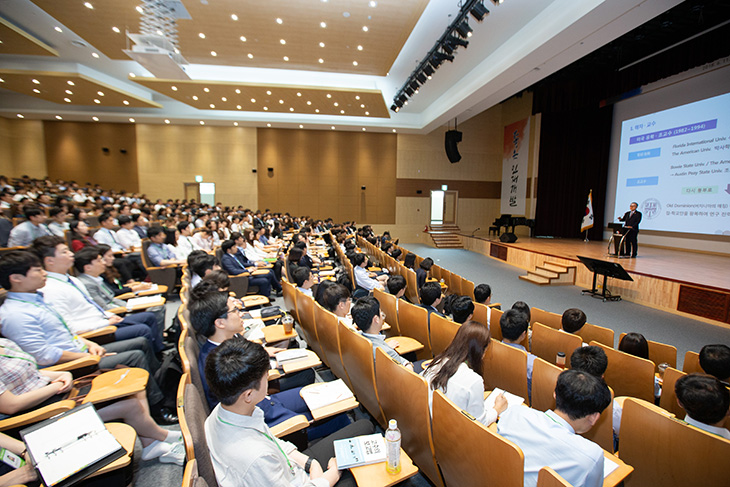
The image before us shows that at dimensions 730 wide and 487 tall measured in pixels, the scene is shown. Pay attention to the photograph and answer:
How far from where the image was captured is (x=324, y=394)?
77.6 inches

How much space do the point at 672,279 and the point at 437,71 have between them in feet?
25.1

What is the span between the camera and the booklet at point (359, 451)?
147 centimetres

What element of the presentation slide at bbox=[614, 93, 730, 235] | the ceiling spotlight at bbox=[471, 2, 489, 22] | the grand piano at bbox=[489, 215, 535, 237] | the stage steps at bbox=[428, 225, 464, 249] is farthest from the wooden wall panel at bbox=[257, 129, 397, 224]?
the ceiling spotlight at bbox=[471, 2, 489, 22]

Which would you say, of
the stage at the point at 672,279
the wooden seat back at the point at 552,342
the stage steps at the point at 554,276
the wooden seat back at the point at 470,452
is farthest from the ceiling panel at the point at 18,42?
the stage at the point at 672,279

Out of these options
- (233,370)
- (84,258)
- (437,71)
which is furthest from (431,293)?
(437,71)

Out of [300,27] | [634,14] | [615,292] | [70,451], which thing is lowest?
[615,292]

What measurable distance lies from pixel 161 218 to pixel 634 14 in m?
11.7

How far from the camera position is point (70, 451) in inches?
55.2

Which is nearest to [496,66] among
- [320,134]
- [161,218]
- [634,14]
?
[634,14]

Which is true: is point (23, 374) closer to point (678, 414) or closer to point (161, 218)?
point (678, 414)

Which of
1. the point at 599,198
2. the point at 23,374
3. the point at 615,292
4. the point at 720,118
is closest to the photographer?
the point at 23,374

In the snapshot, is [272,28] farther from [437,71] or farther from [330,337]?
[330,337]

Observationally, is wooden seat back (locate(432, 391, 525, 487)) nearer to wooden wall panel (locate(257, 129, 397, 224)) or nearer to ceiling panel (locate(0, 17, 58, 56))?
ceiling panel (locate(0, 17, 58, 56))

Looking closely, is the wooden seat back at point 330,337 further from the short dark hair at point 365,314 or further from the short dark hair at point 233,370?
the short dark hair at point 233,370
